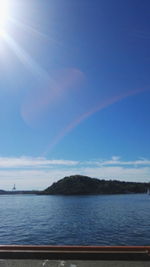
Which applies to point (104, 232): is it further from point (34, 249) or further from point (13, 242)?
point (34, 249)

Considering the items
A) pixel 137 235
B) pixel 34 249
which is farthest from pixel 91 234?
pixel 34 249

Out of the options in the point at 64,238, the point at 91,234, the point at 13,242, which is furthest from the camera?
the point at 91,234

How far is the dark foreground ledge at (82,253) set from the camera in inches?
282

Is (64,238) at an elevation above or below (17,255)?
below

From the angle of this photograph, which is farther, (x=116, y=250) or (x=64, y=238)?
(x=64, y=238)

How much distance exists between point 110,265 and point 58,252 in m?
1.24

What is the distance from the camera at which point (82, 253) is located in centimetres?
728

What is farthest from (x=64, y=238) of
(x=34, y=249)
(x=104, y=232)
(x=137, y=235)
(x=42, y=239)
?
(x=34, y=249)

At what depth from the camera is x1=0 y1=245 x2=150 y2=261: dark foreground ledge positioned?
7.16 meters

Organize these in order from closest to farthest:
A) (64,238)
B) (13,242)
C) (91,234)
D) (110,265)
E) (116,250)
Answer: (110,265) < (116,250) < (13,242) < (64,238) < (91,234)

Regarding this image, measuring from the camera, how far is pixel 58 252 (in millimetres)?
7355

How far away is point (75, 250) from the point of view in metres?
7.41

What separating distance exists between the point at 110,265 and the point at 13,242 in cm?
2497

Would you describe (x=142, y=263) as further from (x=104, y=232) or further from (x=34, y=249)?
(x=104, y=232)
